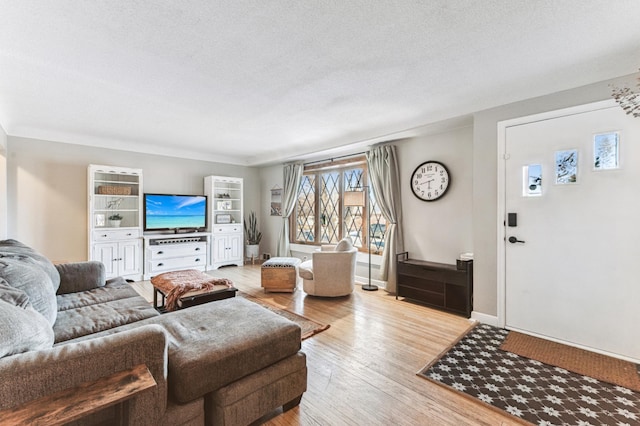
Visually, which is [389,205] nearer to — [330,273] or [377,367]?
[330,273]

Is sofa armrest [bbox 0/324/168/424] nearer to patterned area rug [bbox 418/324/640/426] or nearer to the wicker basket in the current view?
patterned area rug [bbox 418/324/640/426]

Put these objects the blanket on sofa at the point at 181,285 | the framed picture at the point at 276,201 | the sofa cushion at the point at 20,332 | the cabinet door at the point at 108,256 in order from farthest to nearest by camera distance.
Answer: the framed picture at the point at 276,201 < the cabinet door at the point at 108,256 < the blanket on sofa at the point at 181,285 < the sofa cushion at the point at 20,332

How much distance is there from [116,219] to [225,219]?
6.44ft

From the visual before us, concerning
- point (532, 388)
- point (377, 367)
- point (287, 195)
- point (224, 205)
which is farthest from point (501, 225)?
point (224, 205)

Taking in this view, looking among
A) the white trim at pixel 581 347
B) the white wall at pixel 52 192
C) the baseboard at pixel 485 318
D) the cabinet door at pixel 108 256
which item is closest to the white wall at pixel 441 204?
the baseboard at pixel 485 318

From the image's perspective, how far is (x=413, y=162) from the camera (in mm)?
4266

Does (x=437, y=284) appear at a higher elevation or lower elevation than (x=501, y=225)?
lower

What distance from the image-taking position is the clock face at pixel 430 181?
394cm

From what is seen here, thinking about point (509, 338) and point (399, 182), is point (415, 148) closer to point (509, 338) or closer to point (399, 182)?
point (399, 182)

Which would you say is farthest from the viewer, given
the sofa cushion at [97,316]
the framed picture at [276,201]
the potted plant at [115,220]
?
the framed picture at [276,201]

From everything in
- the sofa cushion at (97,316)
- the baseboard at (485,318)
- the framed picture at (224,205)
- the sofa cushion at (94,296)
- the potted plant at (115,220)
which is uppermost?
the framed picture at (224,205)

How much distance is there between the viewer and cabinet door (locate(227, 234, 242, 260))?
20.5 feet

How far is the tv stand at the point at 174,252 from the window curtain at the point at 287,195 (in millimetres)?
1548

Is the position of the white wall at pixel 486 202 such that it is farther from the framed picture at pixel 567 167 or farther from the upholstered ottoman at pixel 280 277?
the upholstered ottoman at pixel 280 277
